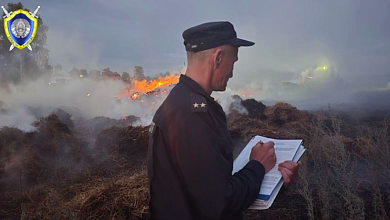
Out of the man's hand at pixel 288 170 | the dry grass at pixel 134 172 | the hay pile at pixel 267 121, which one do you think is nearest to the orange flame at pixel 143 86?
the hay pile at pixel 267 121

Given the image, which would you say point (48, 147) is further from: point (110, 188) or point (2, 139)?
point (110, 188)

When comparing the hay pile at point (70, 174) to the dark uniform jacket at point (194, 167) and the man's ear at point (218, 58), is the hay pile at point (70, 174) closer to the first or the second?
the dark uniform jacket at point (194, 167)

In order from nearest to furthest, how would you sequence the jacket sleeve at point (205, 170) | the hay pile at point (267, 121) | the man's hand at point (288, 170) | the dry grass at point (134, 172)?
the jacket sleeve at point (205, 170)
the man's hand at point (288, 170)
the dry grass at point (134, 172)
the hay pile at point (267, 121)

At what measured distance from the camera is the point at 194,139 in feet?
4.48

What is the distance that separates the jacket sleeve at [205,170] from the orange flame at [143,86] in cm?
1968

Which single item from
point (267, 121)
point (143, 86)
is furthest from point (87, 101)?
point (267, 121)

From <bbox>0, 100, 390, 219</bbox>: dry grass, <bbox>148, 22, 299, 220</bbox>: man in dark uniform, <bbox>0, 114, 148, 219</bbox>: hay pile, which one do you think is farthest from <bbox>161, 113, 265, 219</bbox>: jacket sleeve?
<bbox>0, 114, 148, 219</bbox>: hay pile

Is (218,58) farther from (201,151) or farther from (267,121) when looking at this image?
(267,121)

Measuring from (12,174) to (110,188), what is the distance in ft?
13.7

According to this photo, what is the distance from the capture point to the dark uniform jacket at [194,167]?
→ 1343 millimetres

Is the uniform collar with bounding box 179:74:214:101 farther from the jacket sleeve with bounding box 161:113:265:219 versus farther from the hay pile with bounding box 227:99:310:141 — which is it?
the hay pile with bounding box 227:99:310:141

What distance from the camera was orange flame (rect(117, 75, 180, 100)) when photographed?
71.7ft

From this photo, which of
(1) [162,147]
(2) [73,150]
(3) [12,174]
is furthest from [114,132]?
(1) [162,147]

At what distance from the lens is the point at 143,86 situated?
2422 centimetres
